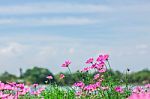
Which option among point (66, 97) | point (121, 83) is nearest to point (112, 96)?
point (121, 83)

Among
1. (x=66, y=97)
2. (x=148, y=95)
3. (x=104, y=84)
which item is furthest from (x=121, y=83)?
(x=148, y=95)

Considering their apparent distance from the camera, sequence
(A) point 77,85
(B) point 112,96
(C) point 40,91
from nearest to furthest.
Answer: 1. (B) point 112,96
2. (A) point 77,85
3. (C) point 40,91

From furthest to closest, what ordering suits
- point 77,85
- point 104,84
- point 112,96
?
point 77,85 < point 104,84 < point 112,96

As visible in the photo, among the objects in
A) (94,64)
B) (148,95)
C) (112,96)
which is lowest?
(148,95)

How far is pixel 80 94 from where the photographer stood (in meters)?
6.02

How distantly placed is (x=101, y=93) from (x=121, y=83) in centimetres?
59

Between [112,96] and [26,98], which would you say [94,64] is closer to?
[112,96]

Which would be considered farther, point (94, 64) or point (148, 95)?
point (94, 64)

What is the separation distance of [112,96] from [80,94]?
86 cm

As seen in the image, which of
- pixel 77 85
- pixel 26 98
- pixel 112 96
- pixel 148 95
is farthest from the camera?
pixel 26 98

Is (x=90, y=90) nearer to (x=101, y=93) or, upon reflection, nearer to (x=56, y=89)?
(x=101, y=93)

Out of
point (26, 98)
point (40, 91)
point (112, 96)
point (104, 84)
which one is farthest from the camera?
point (40, 91)

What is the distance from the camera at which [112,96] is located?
5.25 metres

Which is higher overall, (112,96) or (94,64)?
(94,64)
